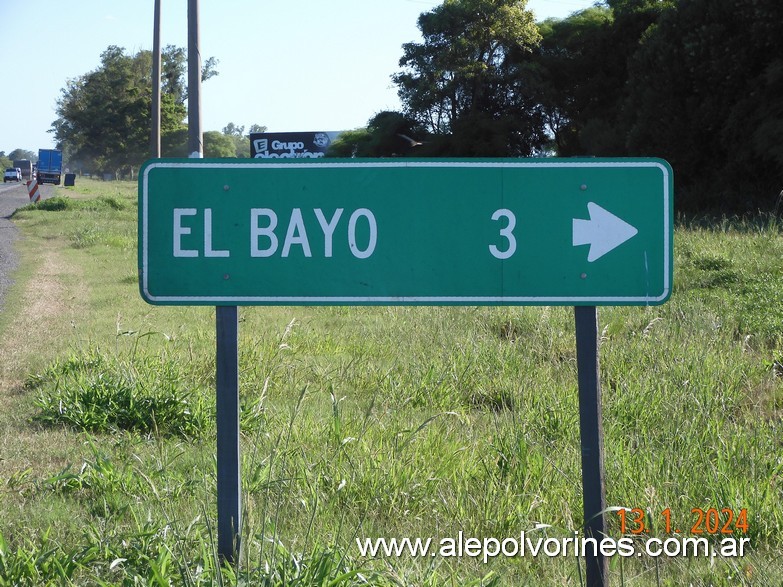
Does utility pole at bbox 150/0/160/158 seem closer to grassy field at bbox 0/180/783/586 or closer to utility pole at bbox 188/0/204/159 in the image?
utility pole at bbox 188/0/204/159

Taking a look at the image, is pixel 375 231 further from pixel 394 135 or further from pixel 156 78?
pixel 394 135

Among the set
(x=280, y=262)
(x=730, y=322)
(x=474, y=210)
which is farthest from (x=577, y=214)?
(x=730, y=322)

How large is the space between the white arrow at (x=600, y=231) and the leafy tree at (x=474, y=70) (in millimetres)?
30762

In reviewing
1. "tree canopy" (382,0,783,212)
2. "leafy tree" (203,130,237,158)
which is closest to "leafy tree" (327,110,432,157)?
"tree canopy" (382,0,783,212)

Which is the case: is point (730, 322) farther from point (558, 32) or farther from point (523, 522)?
point (558, 32)

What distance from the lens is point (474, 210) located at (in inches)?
98.7

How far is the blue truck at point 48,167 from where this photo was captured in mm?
63469

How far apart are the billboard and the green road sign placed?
3168 cm

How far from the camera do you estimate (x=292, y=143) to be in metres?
39.0

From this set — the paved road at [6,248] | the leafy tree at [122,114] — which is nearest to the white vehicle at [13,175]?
the leafy tree at [122,114]

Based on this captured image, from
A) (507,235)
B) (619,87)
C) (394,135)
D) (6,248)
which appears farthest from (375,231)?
(394,135)

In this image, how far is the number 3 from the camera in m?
2.48

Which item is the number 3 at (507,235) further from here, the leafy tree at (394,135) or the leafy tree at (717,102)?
the leafy tree at (394,135)
